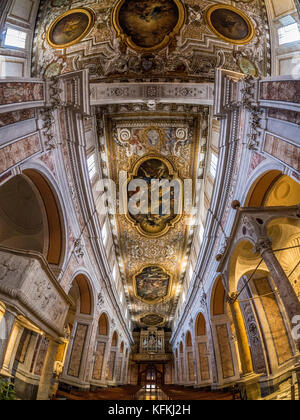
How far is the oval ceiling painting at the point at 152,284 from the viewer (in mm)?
18859

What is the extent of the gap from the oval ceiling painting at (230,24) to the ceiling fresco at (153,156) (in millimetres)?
2890

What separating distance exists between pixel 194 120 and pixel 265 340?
9343 mm

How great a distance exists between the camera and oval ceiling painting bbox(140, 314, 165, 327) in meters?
26.4

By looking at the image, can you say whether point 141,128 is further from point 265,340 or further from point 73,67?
point 265,340

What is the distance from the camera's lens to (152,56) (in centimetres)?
860

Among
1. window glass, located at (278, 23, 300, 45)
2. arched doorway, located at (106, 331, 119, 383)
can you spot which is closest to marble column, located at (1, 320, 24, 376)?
arched doorway, located at (106, 331, 119, 383)

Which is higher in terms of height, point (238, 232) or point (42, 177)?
point (42, 177)

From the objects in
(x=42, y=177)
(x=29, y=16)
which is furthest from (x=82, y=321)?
(x=29, y=16)

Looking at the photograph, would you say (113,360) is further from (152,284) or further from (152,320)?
(152,320)

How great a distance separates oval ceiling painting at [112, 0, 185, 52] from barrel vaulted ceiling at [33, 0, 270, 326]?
25 mm

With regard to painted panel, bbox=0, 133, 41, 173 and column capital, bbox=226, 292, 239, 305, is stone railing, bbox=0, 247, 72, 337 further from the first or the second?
column capital, bbox=226, 292, 239, 305

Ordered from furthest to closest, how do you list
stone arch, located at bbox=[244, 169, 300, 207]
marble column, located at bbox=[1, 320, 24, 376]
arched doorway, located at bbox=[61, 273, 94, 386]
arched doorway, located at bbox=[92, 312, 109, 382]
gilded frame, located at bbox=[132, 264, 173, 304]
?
gilded frame, located at bbox=[132, 264, 173, 304] → arched doorway, located at bbox=[92, 312, 109, 382] → arched doorway, located at bbox=[61, 273, 94, 386] → marble column, located at bbox=[1, 320, 24, 376] → stone arch, located at bbox=[244, 169, 300, 207]

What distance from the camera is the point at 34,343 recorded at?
9523 millimetres

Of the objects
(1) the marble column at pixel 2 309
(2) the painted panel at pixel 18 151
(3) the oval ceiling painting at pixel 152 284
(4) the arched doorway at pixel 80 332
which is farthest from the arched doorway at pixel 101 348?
(2) the painted panel at pixel 18 151
